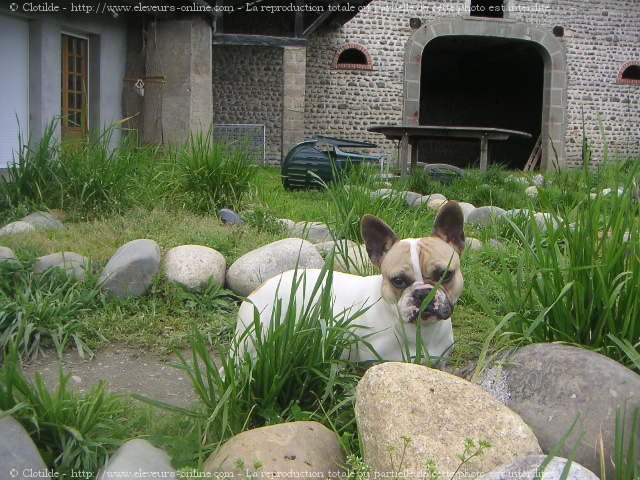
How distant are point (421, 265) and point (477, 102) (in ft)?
78.2

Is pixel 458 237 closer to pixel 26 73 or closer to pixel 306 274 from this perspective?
pixel 306 274

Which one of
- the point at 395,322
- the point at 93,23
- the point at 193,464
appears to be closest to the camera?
the point at 193,464

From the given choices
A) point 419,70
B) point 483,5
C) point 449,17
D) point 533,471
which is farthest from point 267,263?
point 483,5

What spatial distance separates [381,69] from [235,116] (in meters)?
3.58

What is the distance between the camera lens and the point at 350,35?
17188 millimetres

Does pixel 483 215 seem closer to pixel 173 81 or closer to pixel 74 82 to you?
pixel 173 81

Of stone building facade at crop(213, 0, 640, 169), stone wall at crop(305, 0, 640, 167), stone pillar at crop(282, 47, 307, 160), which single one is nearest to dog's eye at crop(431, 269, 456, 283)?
stone pillar at crop(282, 47, 307, 160)

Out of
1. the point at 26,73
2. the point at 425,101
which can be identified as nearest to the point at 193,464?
the point at 26,73

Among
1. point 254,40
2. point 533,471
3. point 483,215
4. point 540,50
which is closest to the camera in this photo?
point 533,471

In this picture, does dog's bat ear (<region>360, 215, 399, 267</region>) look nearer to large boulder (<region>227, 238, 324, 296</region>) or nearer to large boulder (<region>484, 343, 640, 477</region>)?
large boulder (<region>484, 343, 640, 477</region>)

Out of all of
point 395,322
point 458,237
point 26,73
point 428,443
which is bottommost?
point 428,443

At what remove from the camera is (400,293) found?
2.77 metres

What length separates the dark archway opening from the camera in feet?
80.9

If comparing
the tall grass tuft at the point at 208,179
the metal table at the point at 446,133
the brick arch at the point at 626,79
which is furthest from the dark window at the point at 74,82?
the brick arch at the point at 626,79
